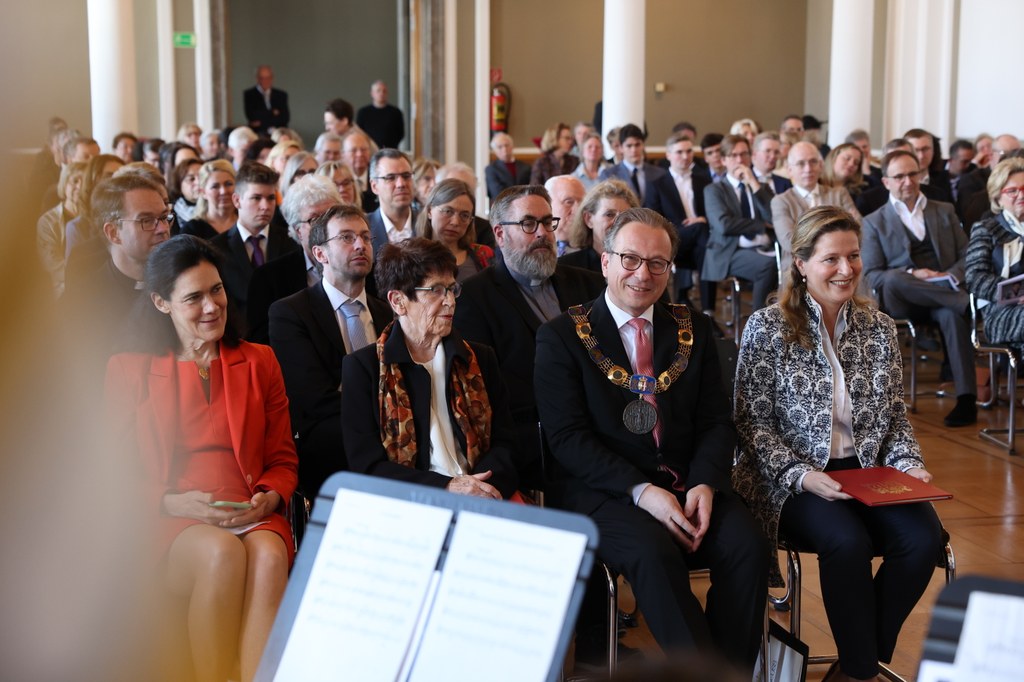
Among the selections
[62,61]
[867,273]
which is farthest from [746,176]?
[62,61]

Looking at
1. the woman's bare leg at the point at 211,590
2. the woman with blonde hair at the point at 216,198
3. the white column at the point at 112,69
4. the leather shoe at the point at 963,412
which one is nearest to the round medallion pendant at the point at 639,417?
the woman's bare leg at the point at 211,590

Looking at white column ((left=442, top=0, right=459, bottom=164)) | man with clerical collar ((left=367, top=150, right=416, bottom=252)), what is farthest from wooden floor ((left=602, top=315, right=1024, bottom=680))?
white column ((left=442, top=0, right=459, bottom=164))

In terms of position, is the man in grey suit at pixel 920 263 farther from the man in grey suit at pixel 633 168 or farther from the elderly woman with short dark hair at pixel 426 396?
the elderly woman with short dark hair at pixel 426 396

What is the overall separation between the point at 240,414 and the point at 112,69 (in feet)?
29.2

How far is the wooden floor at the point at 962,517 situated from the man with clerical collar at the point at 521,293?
2.53ft

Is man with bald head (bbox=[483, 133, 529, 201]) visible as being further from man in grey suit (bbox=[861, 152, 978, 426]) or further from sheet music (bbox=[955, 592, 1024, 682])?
sheet music (bbox=[955, 592, 1024, 682])

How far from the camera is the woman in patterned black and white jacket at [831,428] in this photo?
2.83 meters

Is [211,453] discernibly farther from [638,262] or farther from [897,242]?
[897,242]

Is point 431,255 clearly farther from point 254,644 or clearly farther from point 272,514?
point 254,644

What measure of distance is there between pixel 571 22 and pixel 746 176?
9702 millimetres

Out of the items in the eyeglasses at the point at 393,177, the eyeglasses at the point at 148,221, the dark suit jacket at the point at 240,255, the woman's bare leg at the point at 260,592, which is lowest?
the woman's bare leg at the point at 260,592

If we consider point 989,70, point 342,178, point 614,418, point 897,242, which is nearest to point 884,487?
point 614,418

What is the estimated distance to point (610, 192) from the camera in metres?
4.57

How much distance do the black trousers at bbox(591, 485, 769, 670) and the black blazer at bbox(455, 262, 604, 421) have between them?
89cm
